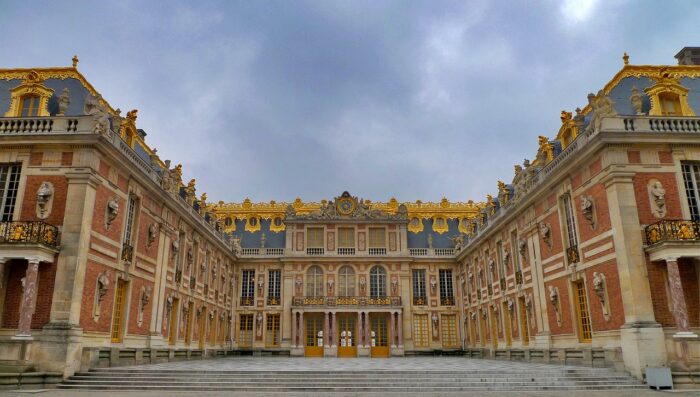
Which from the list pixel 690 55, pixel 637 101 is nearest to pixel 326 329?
Result: pixel 637 101

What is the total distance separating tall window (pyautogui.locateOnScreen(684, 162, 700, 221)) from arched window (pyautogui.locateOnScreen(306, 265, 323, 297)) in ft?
88.6

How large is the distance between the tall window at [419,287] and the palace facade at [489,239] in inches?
308

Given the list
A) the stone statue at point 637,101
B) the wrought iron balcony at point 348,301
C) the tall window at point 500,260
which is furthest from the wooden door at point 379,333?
the stone statue at point 637,101

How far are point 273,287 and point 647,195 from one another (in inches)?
1120

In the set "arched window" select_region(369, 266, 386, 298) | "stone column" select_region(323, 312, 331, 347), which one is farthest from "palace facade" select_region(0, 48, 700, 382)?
"arched window" select_region(369, 266, 386, 298)

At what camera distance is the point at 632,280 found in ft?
48.8

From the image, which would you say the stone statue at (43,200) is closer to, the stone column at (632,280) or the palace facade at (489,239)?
the palace facade at (489,239)

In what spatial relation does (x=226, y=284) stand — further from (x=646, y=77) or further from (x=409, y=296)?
(x=646, y=77)

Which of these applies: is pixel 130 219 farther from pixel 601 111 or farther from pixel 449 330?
pixel 449 330

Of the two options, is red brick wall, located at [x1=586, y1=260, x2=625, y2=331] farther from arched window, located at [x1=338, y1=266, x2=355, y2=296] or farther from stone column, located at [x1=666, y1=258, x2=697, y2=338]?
arched window, located at [x1=338, y1=266, x2=355, y2=296]

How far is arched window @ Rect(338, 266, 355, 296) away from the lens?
126 ft

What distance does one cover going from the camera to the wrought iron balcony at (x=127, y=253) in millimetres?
18719

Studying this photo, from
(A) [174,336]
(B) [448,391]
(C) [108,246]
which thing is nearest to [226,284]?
(A) [174,336]

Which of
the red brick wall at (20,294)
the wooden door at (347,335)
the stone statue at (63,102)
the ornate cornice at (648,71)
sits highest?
the ornate cornice at (648,71)
